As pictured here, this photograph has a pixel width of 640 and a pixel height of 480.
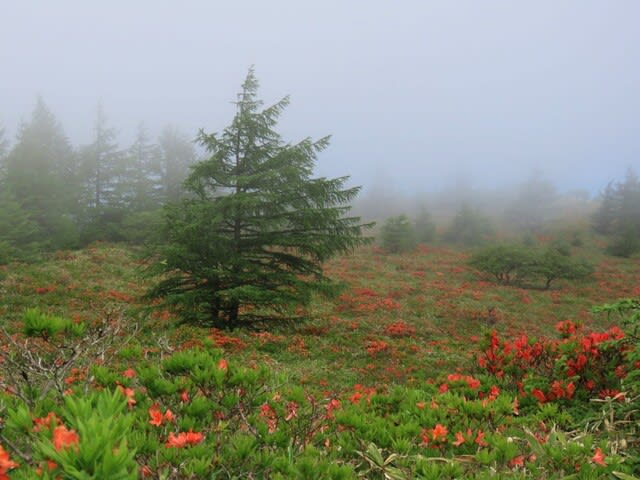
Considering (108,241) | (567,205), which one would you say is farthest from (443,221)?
(108,241)

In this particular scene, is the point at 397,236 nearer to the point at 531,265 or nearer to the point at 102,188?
the point at 531,265

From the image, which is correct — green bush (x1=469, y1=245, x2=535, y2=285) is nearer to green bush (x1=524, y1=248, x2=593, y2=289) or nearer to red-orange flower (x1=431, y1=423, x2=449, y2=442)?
green bush (x1=524, y1=248, x2=593, y2=289)

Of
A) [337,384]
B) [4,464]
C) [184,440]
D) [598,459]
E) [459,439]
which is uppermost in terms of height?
[4,464]

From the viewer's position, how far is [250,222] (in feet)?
41.2

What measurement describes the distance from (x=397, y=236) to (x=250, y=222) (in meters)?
27.2

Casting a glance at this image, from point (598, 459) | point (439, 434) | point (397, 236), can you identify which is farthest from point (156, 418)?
point (397, 236)

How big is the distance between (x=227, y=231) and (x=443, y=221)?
56768 mm

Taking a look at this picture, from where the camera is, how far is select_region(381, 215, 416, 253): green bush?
1501 inches

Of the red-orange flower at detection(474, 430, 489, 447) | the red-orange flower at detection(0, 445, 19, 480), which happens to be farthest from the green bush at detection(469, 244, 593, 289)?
the red-orange flower at detection(0, 445, 19, 480)

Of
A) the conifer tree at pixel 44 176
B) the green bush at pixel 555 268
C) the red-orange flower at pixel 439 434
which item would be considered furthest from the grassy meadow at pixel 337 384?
the conifer tree at pixel 44 176

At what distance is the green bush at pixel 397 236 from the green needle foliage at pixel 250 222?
25.3 meters

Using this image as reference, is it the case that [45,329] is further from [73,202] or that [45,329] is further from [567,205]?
[567,205]

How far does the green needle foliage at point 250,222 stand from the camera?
39.0ft

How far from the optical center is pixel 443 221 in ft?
213
